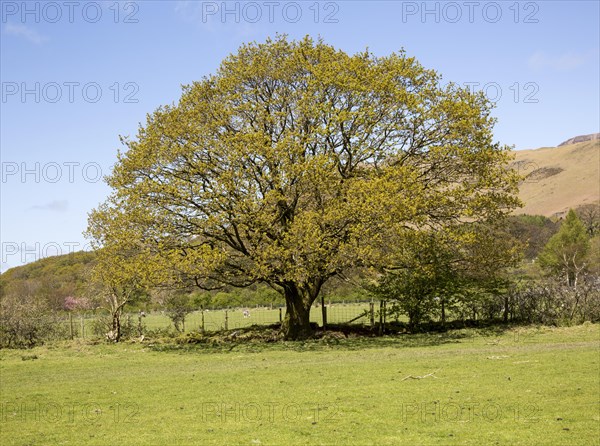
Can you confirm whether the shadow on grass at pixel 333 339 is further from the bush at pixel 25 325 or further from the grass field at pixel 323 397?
the bush at pixel 25 325

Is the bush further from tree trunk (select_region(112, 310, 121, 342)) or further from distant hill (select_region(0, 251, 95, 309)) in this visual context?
distant hill (select_region(0, 251, 95, 309))

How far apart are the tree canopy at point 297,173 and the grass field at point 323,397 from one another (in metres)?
4.36

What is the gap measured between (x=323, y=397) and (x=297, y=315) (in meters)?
15.4

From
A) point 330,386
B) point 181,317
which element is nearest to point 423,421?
point 330,386

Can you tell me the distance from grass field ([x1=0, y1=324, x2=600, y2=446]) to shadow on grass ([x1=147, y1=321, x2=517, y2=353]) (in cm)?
184

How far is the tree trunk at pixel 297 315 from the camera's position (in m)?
27.6

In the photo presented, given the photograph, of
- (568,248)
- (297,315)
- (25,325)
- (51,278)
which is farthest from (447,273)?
(51,278)

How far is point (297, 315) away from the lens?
91.4 feet

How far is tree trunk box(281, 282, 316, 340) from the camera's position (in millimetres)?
27562

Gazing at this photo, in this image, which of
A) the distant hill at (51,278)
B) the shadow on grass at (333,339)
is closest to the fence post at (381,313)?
the shadow on grass at (333,339)

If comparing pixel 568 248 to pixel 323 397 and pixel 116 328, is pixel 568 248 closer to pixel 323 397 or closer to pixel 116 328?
pixel 116 328

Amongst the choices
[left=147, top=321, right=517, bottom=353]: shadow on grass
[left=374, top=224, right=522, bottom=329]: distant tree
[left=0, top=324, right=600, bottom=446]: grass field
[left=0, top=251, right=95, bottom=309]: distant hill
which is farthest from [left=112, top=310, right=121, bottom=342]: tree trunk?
[left=0, top=251, right=95, bottom=309]: distant hill

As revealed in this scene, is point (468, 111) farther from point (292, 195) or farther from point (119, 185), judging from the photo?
point (119, 185)

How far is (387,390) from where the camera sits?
12.9 meters
